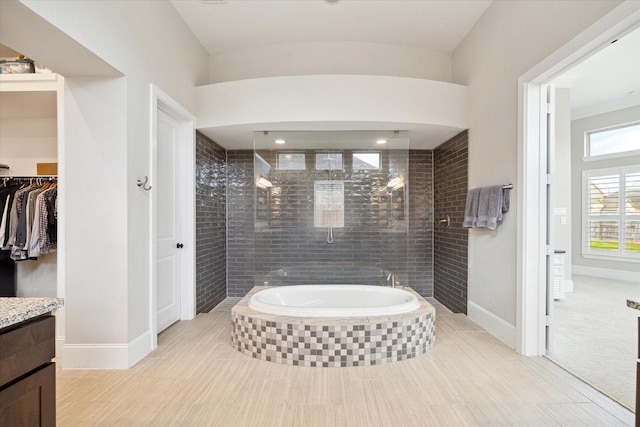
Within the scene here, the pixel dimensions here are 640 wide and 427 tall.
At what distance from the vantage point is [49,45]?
203 cm

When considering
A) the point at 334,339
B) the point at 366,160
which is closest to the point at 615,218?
the point at 366,160

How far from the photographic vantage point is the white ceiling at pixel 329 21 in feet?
10.8

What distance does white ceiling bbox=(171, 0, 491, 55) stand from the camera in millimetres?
3299

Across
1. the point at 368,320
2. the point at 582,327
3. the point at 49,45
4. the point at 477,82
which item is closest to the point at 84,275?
the point at 49,45

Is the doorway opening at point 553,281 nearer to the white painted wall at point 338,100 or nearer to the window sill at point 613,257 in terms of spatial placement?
the white painted wall at point 338,100

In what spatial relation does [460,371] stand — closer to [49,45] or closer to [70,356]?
[70,356]

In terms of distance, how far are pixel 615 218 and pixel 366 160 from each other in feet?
16.8

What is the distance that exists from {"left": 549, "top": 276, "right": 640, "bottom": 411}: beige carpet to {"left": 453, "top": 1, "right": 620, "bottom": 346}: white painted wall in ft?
1.64

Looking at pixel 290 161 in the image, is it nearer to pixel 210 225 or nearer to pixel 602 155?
pixel 210 225

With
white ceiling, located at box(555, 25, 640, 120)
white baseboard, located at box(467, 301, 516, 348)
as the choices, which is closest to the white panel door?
white baseboard, located at box(467, 301, 516, 348)

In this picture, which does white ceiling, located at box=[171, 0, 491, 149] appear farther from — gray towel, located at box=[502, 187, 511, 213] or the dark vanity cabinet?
the dark vanity cabinet

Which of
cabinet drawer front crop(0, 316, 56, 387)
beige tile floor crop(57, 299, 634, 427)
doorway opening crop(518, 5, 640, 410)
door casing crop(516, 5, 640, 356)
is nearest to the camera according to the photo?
cabinet drawer front crop(0, 316, 56, 387)

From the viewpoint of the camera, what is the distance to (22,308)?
3.73ft

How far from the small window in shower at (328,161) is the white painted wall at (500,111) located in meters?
1.42
